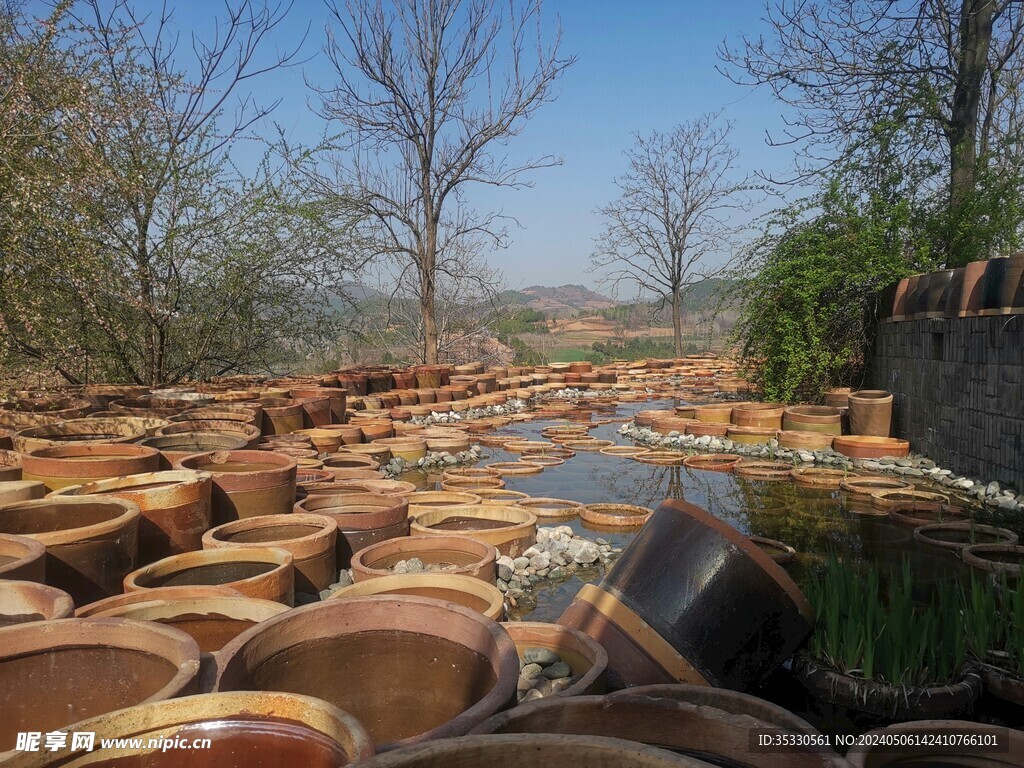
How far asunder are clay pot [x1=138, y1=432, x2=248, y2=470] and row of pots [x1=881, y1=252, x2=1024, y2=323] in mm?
6597

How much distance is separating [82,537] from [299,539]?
3.57 ft

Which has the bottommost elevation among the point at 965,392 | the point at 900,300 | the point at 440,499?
the point at 440,499

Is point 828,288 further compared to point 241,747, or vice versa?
point 828,288

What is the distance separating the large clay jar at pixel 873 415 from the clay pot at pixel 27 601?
29.4 ft

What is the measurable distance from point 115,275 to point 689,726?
8771 mm

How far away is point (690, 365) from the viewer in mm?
21609

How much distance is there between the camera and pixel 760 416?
33.0 feet

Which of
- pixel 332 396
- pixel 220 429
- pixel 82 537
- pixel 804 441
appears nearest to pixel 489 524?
pixel 220 429

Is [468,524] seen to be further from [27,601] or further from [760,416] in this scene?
[760,416]

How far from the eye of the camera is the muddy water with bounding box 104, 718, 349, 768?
5.36 feet

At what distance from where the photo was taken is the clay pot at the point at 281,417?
8383 mm

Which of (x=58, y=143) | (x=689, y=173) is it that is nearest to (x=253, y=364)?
(x=58, y=143)

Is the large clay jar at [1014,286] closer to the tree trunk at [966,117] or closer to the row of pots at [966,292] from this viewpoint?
the row of pots at [966,292]

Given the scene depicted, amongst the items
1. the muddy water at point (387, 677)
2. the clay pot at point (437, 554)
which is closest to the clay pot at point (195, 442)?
the clay pot at point (437, 554)
